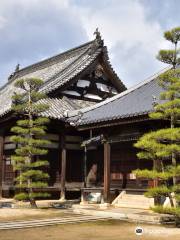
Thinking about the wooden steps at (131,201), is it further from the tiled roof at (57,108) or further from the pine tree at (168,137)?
the tiled roof at (57,108)

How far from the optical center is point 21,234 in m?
13.0

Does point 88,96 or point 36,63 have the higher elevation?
point 36,63

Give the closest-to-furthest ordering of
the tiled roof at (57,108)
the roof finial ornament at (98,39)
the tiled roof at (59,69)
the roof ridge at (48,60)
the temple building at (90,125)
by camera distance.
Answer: the temple building at (90,125), the tiled roof at (57,108), the tiled roof at (59,69), the roof finial ornament at (98,39), the roof ridge at (48,60)

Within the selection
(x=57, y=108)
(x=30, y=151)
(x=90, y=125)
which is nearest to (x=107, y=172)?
(x=90, y=125)

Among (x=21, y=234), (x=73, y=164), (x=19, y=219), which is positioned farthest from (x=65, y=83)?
(x=21, y=234)

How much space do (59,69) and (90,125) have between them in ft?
43.5

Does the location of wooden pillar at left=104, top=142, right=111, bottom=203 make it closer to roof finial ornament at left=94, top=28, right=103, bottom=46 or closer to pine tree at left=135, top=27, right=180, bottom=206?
pine tree at left=135, top=27, right=180, bottom=206

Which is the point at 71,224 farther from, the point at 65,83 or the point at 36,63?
the point at 36,63

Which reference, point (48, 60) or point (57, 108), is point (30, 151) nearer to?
point (57, 108)

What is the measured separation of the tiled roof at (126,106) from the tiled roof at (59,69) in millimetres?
5205

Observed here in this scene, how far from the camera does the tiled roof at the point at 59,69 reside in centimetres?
3025

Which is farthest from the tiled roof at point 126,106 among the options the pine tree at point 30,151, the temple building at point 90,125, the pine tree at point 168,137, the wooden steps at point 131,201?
the wooden steps at point 131,201

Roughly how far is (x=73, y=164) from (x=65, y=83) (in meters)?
6.29

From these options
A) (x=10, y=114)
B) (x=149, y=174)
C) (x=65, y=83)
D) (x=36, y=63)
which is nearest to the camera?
(x=149, y=174)
